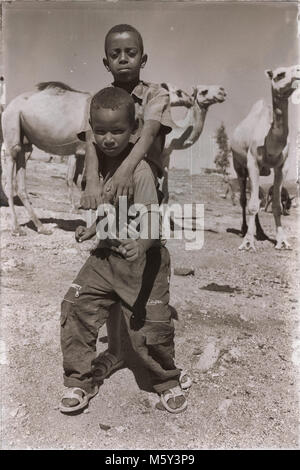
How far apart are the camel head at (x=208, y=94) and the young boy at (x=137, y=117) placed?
2.94m

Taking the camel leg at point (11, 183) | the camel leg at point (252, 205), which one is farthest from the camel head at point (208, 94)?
the camel leg at point (11, 183)

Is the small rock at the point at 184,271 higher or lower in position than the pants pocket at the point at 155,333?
lower

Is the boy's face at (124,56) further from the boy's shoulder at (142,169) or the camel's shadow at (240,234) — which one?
the camel's shadow at (240,234)

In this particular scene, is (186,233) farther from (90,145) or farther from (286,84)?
(90,145)

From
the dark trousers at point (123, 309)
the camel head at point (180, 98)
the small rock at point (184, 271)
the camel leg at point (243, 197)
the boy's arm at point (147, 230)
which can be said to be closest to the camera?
the boy's arm at point (147, 230)

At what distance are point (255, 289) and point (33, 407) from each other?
2269 millimetres

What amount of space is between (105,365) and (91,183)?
105cm

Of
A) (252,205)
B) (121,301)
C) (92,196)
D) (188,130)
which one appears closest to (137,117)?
(92,196)

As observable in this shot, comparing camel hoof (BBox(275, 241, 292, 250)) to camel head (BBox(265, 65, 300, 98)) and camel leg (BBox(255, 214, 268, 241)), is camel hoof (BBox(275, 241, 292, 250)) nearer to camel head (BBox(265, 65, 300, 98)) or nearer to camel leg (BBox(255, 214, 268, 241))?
camel leg (BBox(255, 214, 268, 241))

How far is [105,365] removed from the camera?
263cm

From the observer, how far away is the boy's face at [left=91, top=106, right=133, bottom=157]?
2.11 metres

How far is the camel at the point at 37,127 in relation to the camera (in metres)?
4.93

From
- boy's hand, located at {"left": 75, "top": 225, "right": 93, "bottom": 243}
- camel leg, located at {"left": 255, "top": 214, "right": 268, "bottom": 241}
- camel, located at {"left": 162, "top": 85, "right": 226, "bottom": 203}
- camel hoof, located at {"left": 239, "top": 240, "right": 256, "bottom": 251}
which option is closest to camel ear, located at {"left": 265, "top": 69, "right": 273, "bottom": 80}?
camel, located at {"left": 162, "top": 85, "right": 226, "bottom": 203}

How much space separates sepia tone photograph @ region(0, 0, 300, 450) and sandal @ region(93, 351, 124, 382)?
1 centimetres
